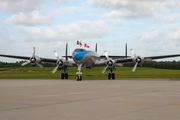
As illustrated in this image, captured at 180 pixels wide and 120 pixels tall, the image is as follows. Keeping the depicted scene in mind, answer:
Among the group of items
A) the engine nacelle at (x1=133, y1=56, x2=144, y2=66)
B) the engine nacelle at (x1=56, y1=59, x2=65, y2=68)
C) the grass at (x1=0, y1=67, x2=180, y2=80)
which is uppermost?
the engine nacelle at (x1=133, y1=56, x2=144, y2=66)

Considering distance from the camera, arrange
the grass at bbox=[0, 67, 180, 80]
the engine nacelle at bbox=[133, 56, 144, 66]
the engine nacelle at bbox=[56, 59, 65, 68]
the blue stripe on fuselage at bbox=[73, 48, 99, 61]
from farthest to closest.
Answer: the grass at bbox=[0, 67, 180, 80] → the engine nacelle at bbox=[56, 59, 65, 68] → the engine nacelle at bbox=[133, 56, 144, 66] → the blue stripe on fuselage at bbox=[73, 48, 99, 61]

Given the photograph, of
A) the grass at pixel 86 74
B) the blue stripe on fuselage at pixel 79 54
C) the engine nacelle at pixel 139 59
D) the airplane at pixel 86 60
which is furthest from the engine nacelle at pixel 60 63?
the engine nacelle at pixel 139 59

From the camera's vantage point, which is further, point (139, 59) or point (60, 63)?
point (60, 63)

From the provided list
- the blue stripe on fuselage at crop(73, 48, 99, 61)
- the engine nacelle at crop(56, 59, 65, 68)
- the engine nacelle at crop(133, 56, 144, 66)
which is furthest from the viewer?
the engine nacelle at crop(56, 59, 65, 68)

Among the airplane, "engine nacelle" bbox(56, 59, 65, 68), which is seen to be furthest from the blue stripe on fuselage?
"engine nacelle" bbox(56, 59, 65, 68)

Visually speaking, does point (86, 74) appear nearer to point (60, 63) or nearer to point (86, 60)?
point (60, 63)

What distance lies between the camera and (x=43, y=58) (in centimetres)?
4206

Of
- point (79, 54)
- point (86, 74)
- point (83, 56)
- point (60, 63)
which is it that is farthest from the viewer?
point (86, 74)

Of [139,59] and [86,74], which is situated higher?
[139,59]

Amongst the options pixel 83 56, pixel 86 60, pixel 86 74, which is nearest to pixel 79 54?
pixel 83 56

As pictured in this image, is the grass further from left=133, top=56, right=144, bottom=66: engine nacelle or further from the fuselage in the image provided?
the fuselage
